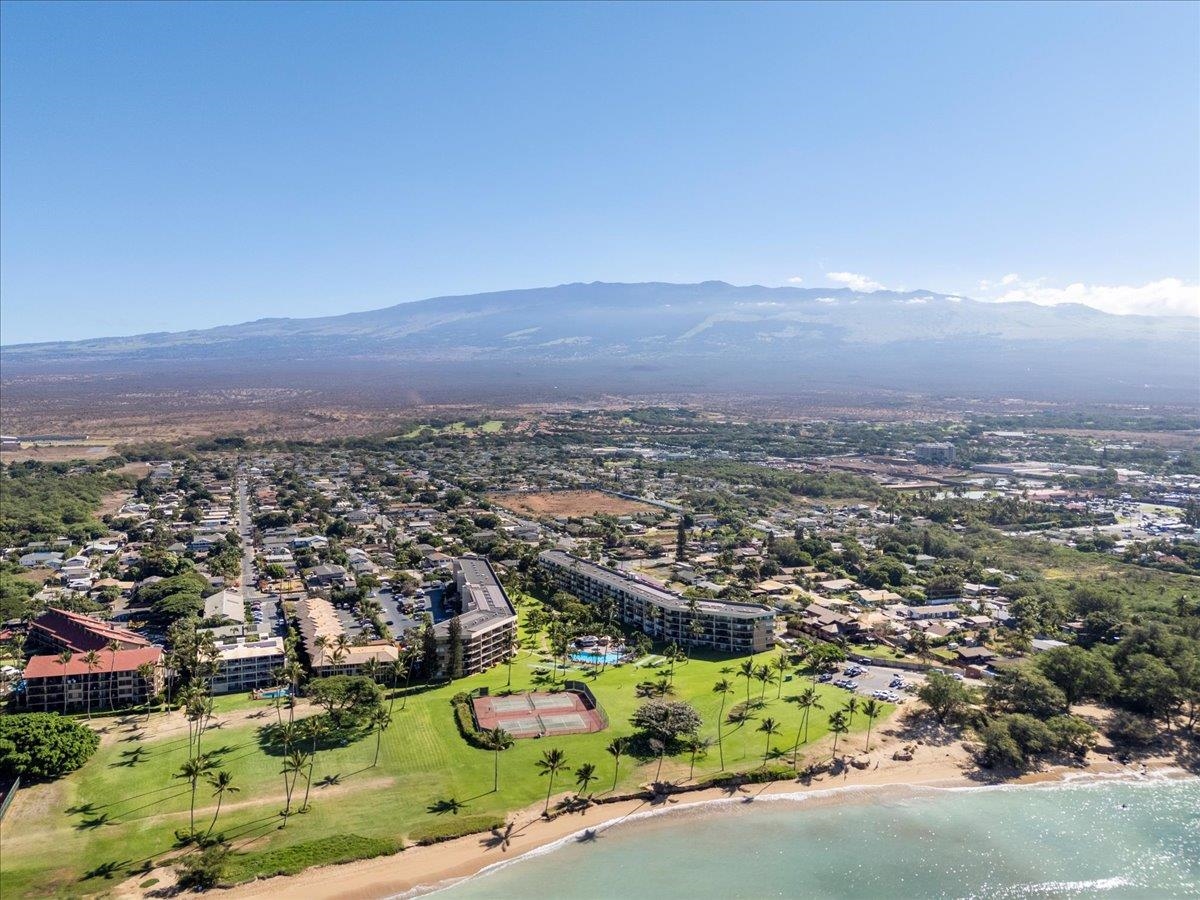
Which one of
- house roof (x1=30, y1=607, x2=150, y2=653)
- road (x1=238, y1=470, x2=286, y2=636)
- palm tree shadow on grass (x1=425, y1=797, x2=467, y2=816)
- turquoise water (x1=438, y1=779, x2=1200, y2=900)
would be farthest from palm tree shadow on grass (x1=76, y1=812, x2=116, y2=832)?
road (x1=238, y1=470, x2=286, y2=636)

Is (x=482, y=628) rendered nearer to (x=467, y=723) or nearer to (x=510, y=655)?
(x=510, y=655)

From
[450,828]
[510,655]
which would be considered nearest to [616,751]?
[450,828]

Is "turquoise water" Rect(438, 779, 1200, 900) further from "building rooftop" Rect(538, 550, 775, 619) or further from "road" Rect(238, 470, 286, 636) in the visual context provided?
"road" Rect(238, 470, 286, 636)

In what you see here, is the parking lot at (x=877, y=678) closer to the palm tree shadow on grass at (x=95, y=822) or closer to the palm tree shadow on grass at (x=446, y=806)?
the palm tree shadow on grass at (x=446, y=806)

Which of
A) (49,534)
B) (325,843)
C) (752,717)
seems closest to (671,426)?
(49,534)

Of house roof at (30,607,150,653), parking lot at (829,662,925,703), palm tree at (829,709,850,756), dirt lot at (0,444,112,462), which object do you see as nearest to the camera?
palm tree at (829,709,850,756)

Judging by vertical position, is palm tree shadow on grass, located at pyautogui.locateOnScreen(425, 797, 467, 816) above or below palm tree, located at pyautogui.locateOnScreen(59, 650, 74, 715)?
below
